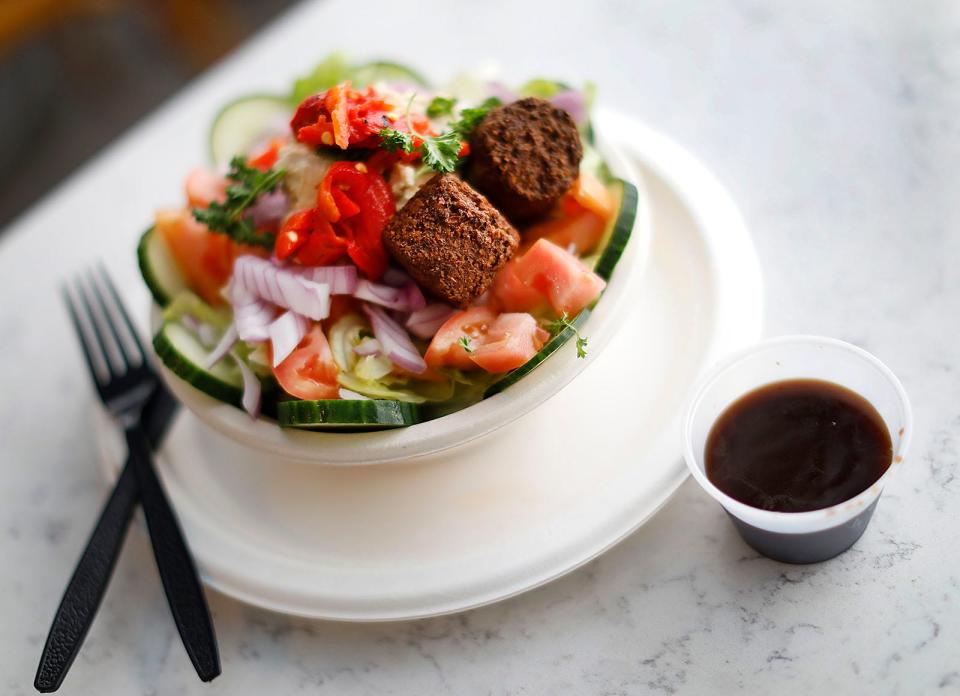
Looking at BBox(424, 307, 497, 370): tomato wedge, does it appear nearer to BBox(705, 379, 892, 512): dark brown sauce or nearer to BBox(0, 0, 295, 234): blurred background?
BBox(705, 379, 892, 512): dark brown sauce

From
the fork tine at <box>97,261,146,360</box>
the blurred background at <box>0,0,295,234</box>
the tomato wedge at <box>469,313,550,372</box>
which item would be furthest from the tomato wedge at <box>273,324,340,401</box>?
the blurred background at <box>0,0,295,234</box>

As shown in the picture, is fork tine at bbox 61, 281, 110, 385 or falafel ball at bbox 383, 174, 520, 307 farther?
fork tine at bbox 61, 281, 110, 385

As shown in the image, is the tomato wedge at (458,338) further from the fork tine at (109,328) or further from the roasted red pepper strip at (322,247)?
the fork tine at (109,328)

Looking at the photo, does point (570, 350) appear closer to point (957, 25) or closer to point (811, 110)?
point (811, 110)

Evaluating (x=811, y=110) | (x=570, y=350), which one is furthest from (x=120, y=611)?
(x=811, y=110)

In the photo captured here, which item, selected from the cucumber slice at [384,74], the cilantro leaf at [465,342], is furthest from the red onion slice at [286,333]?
the cucumber slice at [384,74]

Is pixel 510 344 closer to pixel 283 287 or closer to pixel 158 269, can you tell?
pixel 283 287

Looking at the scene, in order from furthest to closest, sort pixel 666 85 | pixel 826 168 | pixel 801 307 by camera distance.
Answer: pixel 666 85
pixel 826 168
pixel 801 307

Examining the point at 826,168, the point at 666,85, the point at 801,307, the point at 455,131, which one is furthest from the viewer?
the point at 666,85
